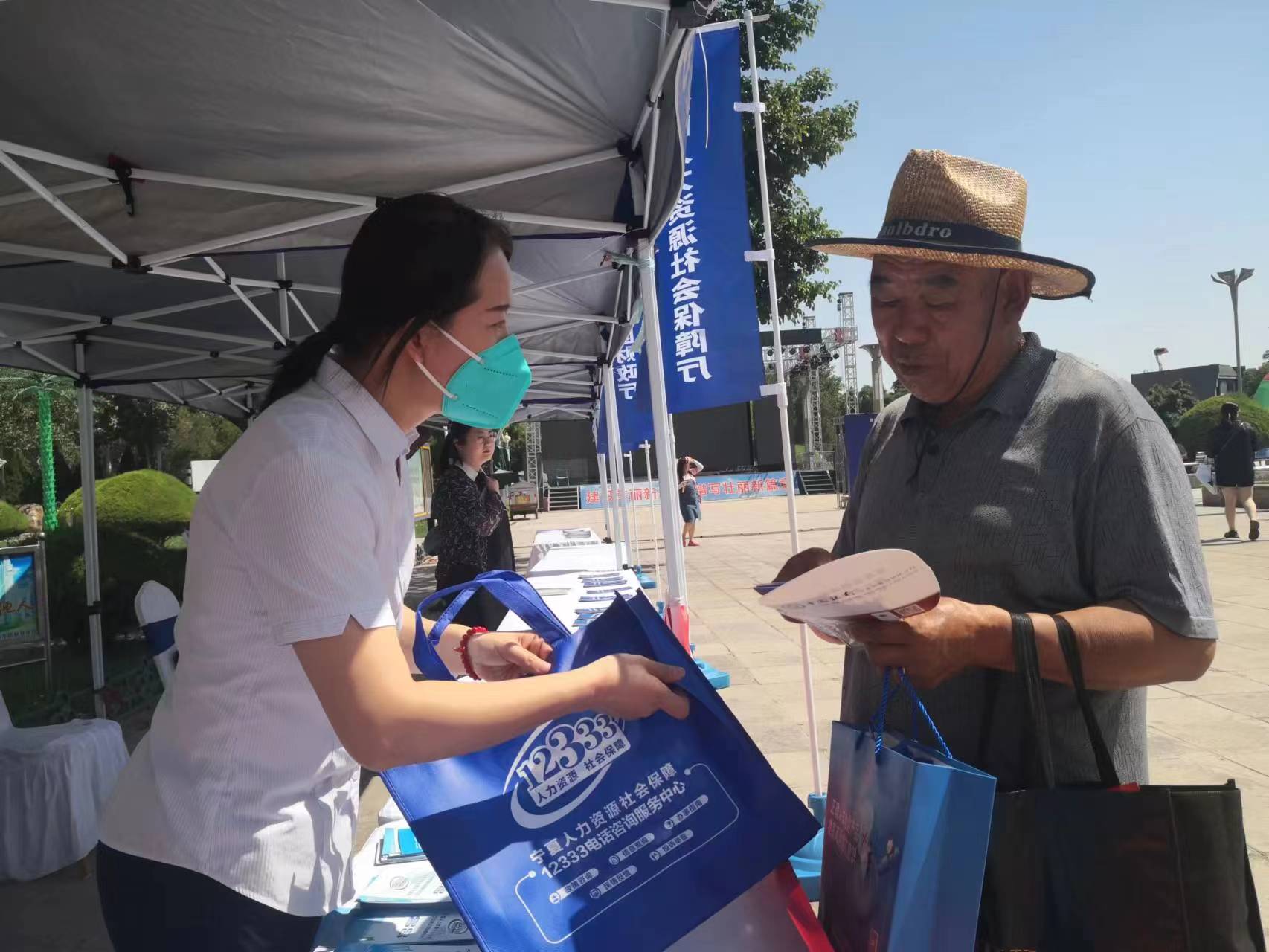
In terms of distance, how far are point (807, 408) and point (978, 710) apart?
4028cm

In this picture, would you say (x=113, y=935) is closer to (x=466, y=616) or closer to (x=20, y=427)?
(x=466, y=616)

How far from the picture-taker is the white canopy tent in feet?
7.64

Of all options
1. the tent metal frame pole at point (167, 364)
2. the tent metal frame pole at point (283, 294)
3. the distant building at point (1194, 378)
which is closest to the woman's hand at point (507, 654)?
the tent metal frame pole at point (283, 294)

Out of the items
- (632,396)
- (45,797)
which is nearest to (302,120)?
(45,797)

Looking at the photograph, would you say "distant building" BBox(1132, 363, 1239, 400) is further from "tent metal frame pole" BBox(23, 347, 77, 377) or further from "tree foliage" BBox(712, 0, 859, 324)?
"tent metal frame pole" BBox(23, 347, 77, 377)

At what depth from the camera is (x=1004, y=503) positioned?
131 cm

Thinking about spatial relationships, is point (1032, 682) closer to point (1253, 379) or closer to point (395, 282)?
point (395, 282)

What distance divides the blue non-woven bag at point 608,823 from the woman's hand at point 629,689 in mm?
55

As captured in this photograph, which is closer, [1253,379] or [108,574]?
[108,574]

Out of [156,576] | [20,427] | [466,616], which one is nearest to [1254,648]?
[466,616]

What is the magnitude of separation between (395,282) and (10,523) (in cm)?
1084

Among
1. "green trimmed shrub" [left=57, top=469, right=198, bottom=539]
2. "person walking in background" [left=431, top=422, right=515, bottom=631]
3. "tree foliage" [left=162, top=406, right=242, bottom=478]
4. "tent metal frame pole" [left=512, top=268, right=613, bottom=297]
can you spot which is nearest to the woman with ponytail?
"person walking in background" [left=431, top=422, right=515, bottom=631]

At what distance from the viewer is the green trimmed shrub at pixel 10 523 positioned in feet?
31.4

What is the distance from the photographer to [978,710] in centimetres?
134
